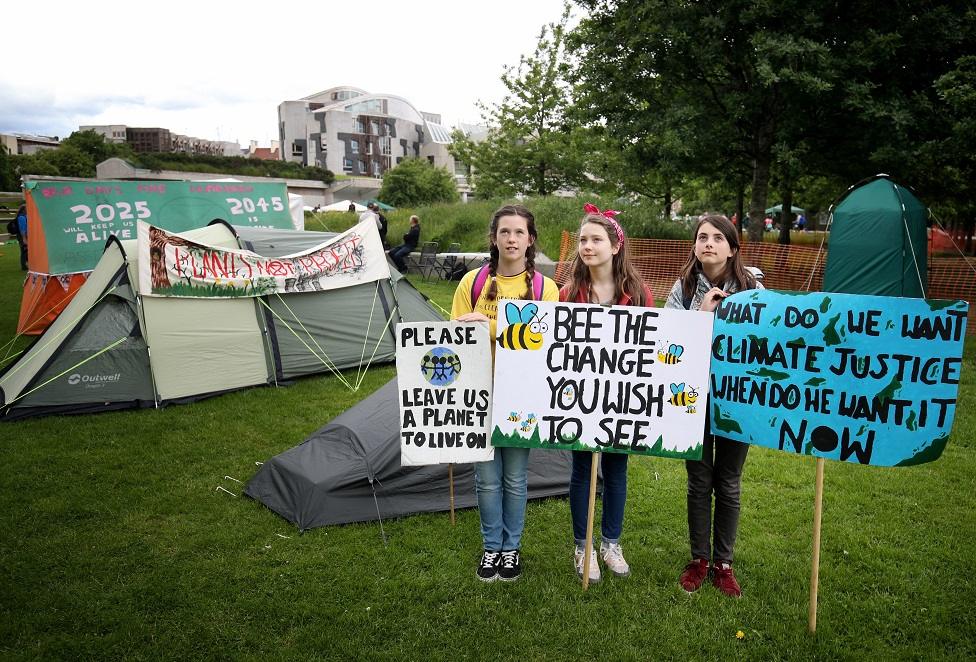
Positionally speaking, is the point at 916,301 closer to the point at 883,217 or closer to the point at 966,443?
the point at 966,443

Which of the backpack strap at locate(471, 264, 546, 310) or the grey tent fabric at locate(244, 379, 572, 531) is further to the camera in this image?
the grey tent fabric at locate(244, 379, 572, 531)

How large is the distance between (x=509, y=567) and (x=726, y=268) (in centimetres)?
199

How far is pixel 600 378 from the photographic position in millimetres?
3203

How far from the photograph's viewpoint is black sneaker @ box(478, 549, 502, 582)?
11.7ft

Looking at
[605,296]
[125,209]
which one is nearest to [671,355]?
[605,296]

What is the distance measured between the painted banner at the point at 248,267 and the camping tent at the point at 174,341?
0.53 feet

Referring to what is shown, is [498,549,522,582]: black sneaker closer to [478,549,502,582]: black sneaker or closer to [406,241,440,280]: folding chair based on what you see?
[478,549,502,582]: black sneaker

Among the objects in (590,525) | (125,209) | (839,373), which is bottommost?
(590,525)

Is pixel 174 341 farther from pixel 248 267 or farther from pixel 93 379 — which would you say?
pixel 248 267

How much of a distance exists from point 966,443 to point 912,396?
397 cm

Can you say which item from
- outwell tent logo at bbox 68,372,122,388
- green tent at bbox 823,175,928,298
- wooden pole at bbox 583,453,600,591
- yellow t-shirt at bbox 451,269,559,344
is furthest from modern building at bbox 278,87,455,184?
wooden pole at bbox 583,453,600,591

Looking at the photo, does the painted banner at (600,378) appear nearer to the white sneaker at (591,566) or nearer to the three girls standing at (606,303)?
the three girls standing at (606,303)

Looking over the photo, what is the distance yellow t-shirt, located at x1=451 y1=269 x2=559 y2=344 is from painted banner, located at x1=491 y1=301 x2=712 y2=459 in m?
0.26

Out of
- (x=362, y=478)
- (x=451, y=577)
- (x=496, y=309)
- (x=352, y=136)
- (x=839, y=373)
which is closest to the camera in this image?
(x=839, y=373)
